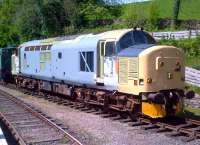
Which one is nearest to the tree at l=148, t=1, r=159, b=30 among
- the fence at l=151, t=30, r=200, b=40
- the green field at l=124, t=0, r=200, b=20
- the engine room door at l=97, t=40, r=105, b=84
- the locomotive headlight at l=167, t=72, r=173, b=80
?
the fence at l=151, t=30, r=200, b=40

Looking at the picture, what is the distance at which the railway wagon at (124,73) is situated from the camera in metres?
14.2

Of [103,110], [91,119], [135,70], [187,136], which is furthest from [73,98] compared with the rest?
[187,136]

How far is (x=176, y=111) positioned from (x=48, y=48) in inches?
447

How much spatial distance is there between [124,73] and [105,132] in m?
2.44

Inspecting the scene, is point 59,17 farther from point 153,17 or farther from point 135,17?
point 153,17

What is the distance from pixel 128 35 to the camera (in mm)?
15836

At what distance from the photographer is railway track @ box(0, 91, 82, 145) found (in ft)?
41.1

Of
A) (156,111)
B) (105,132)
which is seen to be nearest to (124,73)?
(156,111)

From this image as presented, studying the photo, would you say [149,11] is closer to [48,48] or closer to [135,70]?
[48,48]

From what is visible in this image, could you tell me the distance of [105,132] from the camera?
13656 millimetres

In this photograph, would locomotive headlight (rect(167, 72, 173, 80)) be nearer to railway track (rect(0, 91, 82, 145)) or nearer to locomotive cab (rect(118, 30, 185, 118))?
locomotive cab (rect(118, 30, 185, 118))

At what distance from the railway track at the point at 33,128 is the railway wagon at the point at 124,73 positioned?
2.23 m

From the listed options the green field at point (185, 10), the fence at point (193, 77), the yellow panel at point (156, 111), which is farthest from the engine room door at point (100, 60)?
the green field at point (185, 10)

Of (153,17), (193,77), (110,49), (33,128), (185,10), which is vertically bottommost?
(33,128)
